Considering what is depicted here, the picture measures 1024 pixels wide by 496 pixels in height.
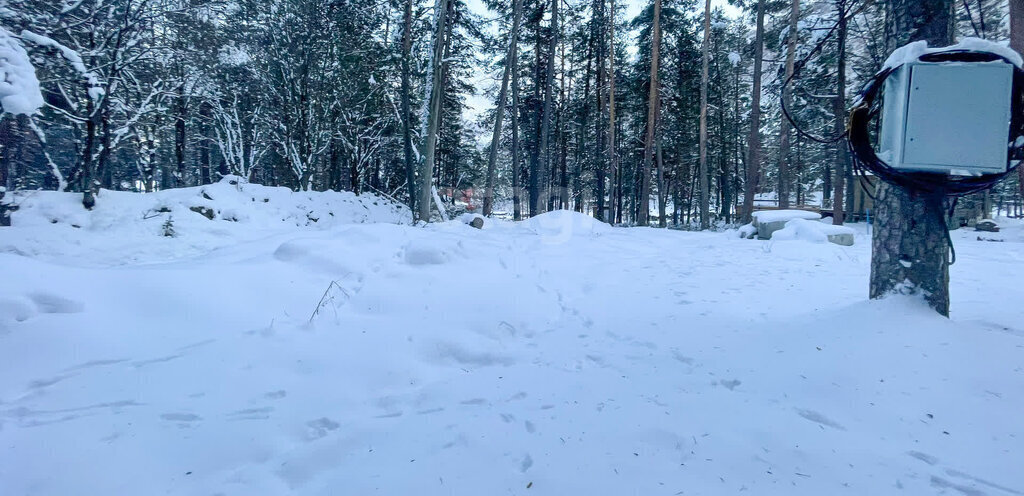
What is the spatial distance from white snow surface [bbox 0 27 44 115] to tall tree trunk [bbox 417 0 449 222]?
754cm

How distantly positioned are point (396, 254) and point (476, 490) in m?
Result: 4.13

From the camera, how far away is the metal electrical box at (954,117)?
8.46 feet

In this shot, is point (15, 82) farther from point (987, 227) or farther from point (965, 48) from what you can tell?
point (987, 227)

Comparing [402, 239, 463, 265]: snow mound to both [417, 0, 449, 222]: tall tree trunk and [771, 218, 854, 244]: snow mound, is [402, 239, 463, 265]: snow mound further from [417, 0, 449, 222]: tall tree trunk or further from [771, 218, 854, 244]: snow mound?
[771, 218, 854, 244]: snow mound

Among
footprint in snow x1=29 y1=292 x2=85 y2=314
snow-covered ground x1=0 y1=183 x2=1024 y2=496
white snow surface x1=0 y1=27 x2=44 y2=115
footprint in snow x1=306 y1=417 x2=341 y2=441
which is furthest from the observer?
Result: white snow surface x1=0 y1=27 x2=44 y2=115

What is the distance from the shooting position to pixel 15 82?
4.69m

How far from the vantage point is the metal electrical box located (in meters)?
2.58

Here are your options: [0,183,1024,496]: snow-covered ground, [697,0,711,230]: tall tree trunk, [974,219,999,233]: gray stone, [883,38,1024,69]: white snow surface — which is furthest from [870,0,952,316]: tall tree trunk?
[974,219,999,233]: gray stone

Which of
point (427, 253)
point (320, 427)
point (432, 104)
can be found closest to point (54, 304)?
point (320, 427)

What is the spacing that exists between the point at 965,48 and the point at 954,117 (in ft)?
1.52

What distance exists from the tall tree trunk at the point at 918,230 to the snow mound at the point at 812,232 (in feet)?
23.9

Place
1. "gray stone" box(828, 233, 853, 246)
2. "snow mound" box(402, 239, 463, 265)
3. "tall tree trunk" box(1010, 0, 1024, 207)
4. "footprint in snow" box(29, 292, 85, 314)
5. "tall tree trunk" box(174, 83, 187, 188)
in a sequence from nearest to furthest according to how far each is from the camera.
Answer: "footprint in snow" box(29, 292, 85, 314), "tall tree trunk" box(1010, 0, 1024, 207), "snow mound" box(402, 239, 463, 265), "gray stone" box(828, 233, 853, 246), "tall tree trunk" box(174, 83, 187, 188)

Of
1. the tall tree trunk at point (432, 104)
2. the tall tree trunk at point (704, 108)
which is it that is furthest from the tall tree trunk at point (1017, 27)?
the tall tree trunk at point (704, 108)

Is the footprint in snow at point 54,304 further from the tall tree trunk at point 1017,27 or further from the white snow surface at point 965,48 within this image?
the tall tree trunk at point 1017,27
